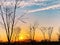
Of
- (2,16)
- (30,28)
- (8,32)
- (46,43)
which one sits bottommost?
(46,43)

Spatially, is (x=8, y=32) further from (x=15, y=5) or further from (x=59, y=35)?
(x=59, y=35)

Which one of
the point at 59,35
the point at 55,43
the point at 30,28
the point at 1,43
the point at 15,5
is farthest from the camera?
the point at 55,43

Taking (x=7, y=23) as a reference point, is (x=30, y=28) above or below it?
below

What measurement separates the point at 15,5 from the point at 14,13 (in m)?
1.13

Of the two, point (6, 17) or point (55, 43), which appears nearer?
point (6, 17)

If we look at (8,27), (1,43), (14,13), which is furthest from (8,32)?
(1,43)

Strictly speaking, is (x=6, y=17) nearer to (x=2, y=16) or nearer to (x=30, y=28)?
(x=2, y=16)

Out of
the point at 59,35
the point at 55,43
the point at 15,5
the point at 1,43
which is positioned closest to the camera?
the point at 15,5

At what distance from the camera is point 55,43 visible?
9931 centimetres

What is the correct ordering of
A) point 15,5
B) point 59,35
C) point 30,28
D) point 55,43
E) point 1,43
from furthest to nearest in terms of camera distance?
point 55,43 < point 1,43 < point 59,35 < point 30,28 < point 15,5

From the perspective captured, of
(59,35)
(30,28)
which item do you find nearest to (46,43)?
(59,35)

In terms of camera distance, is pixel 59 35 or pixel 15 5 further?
pixel 59 35

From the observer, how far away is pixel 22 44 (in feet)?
302

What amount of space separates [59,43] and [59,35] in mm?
17071
